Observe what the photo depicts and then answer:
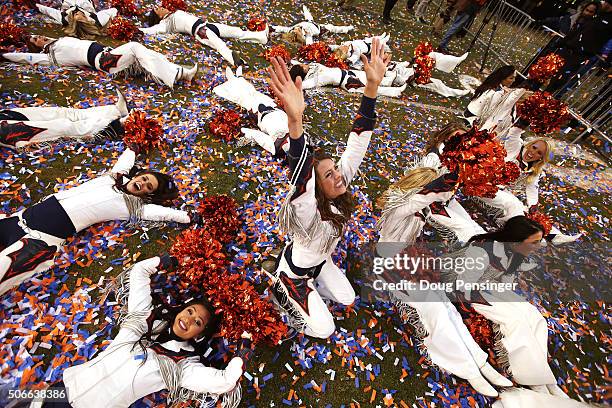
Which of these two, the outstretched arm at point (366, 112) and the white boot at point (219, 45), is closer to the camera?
the outstretched arm at point (366, 112)

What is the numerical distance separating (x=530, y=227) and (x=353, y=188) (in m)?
2.39

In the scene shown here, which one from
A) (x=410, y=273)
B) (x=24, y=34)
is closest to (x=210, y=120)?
(x=24, y=34)

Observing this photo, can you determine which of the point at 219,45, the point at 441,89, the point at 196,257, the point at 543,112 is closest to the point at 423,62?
the point at 441,89

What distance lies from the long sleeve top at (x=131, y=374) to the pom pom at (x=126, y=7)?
6.63 metres

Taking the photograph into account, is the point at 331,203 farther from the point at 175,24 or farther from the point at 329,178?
the point at 175,24

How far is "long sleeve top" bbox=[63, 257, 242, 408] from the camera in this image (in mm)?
2160

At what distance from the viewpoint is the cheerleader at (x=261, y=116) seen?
14.5ft

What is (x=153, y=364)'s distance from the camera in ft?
7.68

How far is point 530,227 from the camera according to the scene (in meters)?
2.65

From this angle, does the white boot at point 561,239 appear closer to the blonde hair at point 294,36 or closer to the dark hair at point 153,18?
the blonde hair at point 294,36

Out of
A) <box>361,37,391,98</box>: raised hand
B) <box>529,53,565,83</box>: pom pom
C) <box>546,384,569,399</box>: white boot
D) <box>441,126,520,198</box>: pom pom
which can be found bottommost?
<box>546,384,569,399</box>: white boot

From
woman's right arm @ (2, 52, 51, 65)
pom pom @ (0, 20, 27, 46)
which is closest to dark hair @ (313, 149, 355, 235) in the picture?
woman's right arm @ (2, 52, 51, 65)

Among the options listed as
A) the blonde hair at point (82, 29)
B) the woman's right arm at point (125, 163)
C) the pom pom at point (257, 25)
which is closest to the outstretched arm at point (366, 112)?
the woman's right arm at point (125, 163)

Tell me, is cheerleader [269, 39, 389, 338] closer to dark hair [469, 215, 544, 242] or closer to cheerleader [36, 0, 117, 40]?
dark hair [469, 215, 544, 242]
